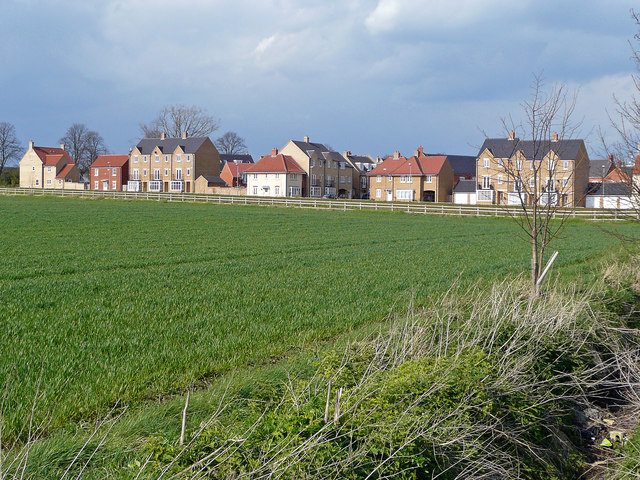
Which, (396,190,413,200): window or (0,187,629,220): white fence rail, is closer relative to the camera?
(0,187,629,220): white fence rail

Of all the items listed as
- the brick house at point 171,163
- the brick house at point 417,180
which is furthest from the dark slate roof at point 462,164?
the brick house at point 171,163

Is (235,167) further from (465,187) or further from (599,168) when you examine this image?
(599,168)

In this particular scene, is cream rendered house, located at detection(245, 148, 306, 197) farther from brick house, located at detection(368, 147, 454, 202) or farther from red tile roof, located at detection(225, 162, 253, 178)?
brick house, located at detection(368, 147, 454, 202)

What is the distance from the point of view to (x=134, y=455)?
4.42 meters

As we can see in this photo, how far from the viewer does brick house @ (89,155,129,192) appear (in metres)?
108

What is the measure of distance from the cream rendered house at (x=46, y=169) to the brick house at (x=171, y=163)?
14330 millimetres

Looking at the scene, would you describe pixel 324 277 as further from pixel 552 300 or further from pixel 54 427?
pixel 54 427

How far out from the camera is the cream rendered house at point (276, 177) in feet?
305

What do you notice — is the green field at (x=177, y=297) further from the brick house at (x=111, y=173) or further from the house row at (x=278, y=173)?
the brick house at (x=111, y=173)

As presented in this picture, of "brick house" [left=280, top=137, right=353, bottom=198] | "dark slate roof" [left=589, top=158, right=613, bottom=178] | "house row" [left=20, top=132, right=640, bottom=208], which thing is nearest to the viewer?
"dark slate roof" [left=589, top=158, right=613, bottom=178]


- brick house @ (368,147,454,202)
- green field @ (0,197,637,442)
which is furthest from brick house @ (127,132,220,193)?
green field @ (0,197,637,442)

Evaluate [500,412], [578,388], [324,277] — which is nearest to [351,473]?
[500,412]

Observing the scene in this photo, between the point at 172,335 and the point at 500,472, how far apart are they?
16.6ft

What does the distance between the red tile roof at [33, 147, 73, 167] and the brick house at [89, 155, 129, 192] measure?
8.83 meters
